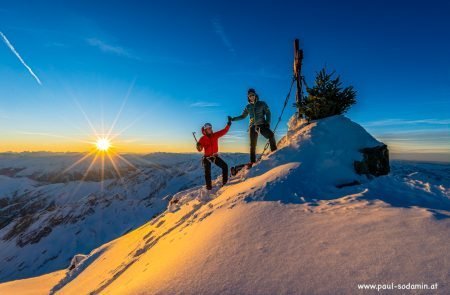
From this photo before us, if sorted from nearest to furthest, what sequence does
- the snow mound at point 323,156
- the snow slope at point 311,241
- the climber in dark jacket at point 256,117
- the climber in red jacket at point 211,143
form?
1. the snow slope at point 311,241
2. the snow mound at point 323,156
3. the climber in red jacket at point 211,143
4. the climber in dark jacket at point 256,117

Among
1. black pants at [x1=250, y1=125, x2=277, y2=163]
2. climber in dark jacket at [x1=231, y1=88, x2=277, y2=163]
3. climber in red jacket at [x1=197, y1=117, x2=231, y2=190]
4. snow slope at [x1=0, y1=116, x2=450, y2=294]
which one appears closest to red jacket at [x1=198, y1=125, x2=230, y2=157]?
climber in red jacket at [x1=197, y1=117, x2=231, y2=190]

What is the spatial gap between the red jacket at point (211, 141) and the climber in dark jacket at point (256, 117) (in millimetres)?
772

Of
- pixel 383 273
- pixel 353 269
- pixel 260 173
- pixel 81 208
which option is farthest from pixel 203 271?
Answer: pixel 81 208

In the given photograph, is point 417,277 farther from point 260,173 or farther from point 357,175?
point 260,173

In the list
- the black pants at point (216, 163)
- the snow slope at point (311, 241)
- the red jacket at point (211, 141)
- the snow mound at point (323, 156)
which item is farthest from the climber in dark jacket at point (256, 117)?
the snow slope at point (311, 241)

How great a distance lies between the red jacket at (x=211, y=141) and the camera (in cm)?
1066

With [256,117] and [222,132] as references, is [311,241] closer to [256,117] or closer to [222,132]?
[222,132]

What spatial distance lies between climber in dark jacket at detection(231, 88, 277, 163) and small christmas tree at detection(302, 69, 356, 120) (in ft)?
8.28

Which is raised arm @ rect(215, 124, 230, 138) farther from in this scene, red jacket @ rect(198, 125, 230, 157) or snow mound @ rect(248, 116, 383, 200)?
snow mound @ rect(248, 116, 383, 200)

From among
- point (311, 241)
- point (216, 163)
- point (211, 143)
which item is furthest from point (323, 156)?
point (311, 241)

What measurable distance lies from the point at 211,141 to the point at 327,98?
5581 millimetres

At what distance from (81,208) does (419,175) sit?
108 m

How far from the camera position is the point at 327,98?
12.0 meters

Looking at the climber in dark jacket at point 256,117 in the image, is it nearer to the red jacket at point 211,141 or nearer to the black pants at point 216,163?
the red jacket at point 211,141
